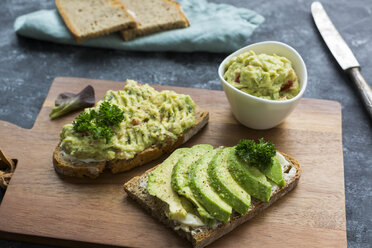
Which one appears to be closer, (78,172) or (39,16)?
(78,172)

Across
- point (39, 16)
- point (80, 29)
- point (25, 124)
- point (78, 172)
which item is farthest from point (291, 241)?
point (39, 16)

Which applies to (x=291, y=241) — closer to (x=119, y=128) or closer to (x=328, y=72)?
(x=119, y=128)

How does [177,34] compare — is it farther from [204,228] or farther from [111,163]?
[204,228]

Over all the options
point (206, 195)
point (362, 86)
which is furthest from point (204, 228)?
point (362, 86)

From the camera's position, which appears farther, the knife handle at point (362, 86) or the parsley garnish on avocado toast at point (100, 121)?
the knife handle at point (362, 86)

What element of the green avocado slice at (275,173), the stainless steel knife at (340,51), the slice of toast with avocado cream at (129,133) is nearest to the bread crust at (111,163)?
the slice of toast with avocado cream at (129,133)

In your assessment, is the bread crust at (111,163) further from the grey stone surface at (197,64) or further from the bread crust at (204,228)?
the grey stone surface at (197,64)

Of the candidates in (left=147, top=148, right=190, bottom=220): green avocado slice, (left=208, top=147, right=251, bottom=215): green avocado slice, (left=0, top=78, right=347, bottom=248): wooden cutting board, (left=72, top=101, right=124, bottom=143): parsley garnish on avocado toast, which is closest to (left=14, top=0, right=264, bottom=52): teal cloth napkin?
(left=0, top=78, right=347, bottom=248): wooden cutting board
